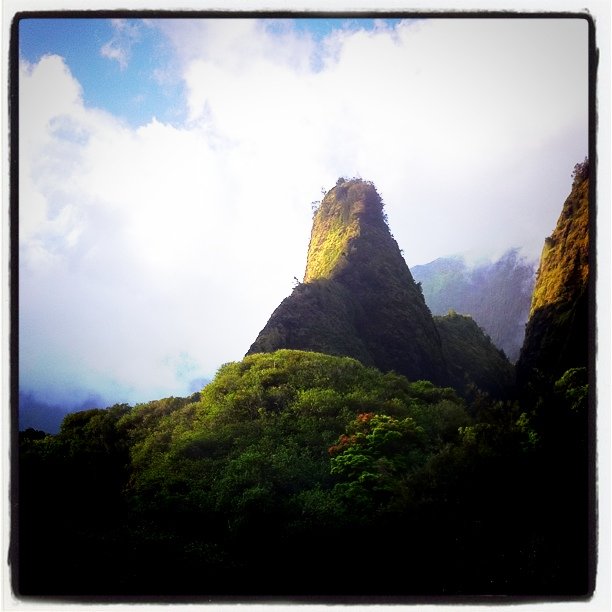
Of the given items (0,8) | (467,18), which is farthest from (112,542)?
(467,18)

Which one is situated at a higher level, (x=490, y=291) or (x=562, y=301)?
(x=490, y=291)

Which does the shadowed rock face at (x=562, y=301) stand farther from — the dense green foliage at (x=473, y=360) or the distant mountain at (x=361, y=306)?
the distant mountain at (x=361, y=306)

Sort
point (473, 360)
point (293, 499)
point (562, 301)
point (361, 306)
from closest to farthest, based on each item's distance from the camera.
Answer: point (293, 499), point (562, 301), point (473, 360), point (361, 306)

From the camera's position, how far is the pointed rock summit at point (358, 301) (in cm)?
641

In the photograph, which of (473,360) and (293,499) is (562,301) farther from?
(293,499)

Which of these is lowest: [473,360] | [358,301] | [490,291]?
[473,360]

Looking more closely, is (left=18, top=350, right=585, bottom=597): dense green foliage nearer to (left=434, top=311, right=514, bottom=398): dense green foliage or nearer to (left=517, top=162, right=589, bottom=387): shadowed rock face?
(left=517, top=162, right=589, bottom=387): shadowed rock face

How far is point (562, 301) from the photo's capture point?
6270 mm

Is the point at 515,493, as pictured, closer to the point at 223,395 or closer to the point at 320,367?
the point at 320,367

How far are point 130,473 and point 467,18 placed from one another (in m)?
4.52

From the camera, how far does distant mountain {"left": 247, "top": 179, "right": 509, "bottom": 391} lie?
21.0ft

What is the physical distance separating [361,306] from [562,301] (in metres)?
1.98

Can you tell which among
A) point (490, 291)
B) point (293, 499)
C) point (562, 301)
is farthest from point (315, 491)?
point (562, 301)

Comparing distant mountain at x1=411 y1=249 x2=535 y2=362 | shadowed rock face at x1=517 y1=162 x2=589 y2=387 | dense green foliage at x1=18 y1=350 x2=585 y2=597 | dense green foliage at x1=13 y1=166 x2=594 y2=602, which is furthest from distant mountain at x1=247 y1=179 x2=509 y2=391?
dense green foliage at x1=18 y1=350 x2=585 y2=597
